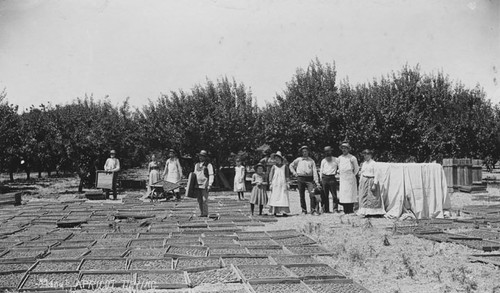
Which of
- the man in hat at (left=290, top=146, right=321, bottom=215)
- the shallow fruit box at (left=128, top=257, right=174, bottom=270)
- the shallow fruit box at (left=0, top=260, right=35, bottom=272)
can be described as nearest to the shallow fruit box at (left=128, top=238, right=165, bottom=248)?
the shallow fruit box at (left=128, top=257, right=174, bottom=270)

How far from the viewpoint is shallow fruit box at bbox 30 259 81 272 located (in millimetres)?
6238

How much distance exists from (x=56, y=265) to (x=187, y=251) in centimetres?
194

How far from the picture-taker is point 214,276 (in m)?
5.96

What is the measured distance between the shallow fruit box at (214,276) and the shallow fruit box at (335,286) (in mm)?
906

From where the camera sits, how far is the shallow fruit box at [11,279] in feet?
18.0

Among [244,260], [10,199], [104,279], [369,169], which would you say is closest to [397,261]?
[244,260]

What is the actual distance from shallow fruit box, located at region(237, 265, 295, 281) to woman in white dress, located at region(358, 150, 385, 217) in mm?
5698

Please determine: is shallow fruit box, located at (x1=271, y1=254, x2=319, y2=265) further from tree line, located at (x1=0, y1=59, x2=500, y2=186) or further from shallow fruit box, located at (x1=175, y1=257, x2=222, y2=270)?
tree line, located at (x1=0, y1=59, x2=500, y2=186)

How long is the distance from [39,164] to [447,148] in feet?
100

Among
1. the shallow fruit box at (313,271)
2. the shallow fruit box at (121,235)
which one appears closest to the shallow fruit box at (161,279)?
the shallow fruit box at (313,271)

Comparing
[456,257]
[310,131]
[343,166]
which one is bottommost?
[456,257]

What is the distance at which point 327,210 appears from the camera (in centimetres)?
1305

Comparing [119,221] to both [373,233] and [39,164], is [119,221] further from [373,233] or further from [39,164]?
[39,164]

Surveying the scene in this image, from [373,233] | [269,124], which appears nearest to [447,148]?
[269,124]
